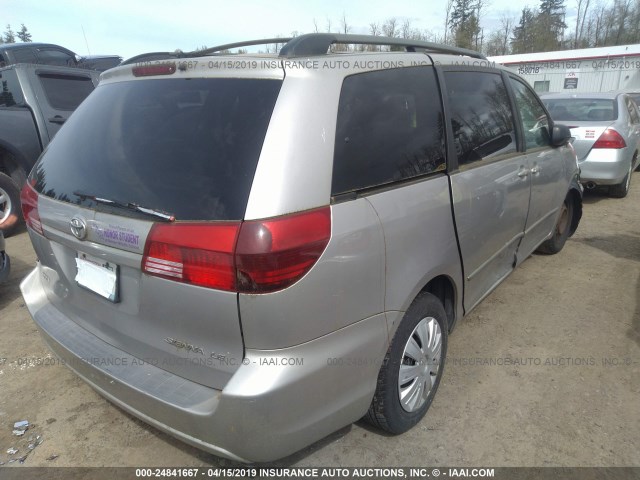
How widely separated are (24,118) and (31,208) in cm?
429

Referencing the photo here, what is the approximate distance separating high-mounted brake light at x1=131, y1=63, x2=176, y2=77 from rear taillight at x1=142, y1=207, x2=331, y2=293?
2.45 ft

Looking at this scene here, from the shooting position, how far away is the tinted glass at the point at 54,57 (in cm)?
1052

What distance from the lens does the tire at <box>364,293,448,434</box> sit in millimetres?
2053

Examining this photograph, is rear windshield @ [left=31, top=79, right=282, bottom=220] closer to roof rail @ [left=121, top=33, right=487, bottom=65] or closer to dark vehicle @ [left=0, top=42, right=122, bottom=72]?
roof rail @ [left=121, top=33, right=487, bottom=65]

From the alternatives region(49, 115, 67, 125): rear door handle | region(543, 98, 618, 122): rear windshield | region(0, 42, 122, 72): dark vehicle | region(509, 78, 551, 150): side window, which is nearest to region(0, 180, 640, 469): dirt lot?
region(509, 78, 551, 150): side window

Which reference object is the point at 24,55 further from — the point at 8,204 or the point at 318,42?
the point at 318,42

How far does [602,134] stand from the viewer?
616 cm

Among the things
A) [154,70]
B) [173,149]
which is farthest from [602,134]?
[173,149]

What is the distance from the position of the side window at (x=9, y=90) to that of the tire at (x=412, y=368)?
19.4ft

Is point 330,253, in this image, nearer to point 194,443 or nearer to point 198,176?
point 198,176

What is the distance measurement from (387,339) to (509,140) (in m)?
1.89

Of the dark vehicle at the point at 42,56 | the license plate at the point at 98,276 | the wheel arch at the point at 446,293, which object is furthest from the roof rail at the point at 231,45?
the dark vehicle at the point at 42,56

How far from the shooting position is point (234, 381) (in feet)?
5.12

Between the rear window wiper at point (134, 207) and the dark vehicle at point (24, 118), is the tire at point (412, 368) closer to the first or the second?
Answer: the rear window wiper at point (134, 207)
